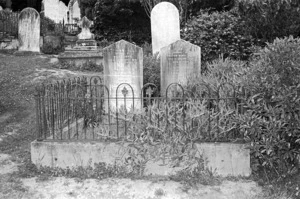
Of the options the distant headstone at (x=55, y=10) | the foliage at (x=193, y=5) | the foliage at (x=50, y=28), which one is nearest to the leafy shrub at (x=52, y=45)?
the foliage at (x=50, y=28)

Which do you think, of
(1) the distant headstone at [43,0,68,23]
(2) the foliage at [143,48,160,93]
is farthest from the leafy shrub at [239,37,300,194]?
(1) the distant headstone at [43,0,68,23]

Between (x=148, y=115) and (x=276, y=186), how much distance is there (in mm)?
1960

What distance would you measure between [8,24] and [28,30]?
347cm

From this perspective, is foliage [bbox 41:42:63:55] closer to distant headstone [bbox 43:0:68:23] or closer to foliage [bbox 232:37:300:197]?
distant headstone [bbox 43:0:68:23]

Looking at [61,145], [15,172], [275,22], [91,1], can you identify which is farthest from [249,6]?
[91,1]

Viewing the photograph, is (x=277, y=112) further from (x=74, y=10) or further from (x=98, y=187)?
(x=74, y=10)

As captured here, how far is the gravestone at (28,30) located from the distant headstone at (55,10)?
7935 mm

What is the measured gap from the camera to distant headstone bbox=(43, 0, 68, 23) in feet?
73.8

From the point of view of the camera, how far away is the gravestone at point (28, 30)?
577 inches

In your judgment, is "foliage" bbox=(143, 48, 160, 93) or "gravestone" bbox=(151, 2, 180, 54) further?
"gravestone" bbox=(151, 2, 180, 54)

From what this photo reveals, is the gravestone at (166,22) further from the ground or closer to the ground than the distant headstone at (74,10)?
closer to the ground

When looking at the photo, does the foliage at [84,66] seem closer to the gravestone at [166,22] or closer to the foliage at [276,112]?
the gravestone at [166,22]

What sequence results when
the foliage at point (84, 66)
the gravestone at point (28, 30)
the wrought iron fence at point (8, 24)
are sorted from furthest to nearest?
the wrought iron fence at point (8, 24), the gravestone at point (28, 30), the foliage at point (84, 66)

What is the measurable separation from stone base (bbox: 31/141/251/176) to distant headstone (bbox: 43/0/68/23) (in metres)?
18.8
